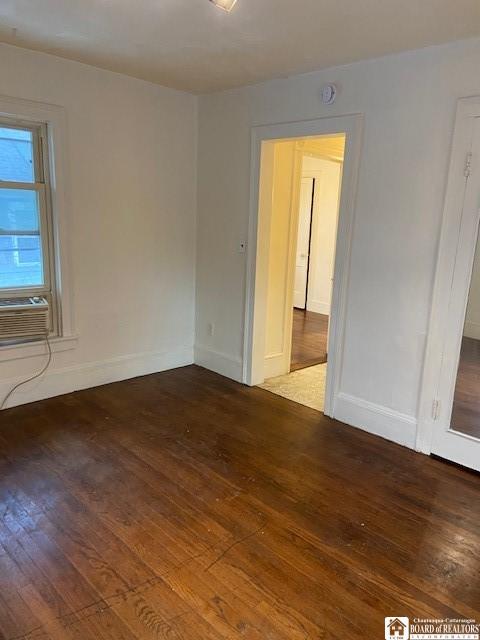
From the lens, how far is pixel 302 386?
4227 millimetres

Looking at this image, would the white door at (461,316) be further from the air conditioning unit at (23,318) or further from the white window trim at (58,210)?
the air conditioning unit at (23,318)

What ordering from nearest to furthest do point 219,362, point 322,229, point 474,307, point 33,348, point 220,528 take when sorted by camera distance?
point 220,528 < point 474,307 < point 33,348 < point 219,362 < point 322,229

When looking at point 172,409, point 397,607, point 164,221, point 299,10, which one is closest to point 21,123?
point 164,221

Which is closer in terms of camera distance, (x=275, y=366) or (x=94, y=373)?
(x=94, y=373)

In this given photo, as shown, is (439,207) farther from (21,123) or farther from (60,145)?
(21,123)

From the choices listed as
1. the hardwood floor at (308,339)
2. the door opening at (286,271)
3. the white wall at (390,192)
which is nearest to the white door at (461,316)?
the white wall at (390,192)

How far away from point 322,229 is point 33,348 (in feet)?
17.0

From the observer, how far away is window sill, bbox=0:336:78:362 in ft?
11.4

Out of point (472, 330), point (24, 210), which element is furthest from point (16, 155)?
point (472, 330)

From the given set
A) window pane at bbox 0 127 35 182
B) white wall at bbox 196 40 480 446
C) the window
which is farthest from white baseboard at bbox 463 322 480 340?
window pane at bbox 0 127 35 182

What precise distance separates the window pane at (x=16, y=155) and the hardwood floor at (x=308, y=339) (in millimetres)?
2902

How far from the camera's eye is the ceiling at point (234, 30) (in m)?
2.31

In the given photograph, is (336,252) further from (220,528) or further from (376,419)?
(220,528)

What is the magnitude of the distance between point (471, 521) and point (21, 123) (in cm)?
378
